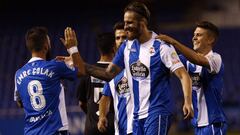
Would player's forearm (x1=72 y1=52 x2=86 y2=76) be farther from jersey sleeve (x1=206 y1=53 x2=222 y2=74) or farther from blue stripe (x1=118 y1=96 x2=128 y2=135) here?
jersey sleeve (x1=206 y1=53 x2=222 y2=74)

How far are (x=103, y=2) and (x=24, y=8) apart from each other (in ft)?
9.62

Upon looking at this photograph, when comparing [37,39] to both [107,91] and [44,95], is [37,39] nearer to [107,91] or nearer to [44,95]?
[44,95]

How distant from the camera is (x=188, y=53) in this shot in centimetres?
751

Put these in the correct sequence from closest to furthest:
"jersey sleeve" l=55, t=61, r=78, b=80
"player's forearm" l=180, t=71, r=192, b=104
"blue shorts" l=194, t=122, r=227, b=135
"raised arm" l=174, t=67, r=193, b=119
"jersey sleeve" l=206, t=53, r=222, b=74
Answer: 1. "raised arm" l=174, t=67, r=193, b=119
2. "player's forearm" l=180, t=71, r=192, b=104
3. "jersey sleeve" l=55, t=61, r=78, b=80
4. "jersey sleeve" l=206, t=53, r=222, b=74
5. "blue shorts" l=194, t=122, r=227, b=135

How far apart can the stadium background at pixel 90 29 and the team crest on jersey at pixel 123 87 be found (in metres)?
9.00

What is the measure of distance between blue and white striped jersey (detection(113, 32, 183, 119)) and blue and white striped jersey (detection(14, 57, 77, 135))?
77 cm

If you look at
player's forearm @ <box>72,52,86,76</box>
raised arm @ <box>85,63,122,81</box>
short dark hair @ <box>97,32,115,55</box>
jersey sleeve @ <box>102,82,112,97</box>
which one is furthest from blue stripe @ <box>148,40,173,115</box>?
short dark hair @ <box>97,32,115,55</box>

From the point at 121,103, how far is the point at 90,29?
14818mm

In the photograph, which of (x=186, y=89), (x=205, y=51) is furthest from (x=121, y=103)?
(x=186, y=89)

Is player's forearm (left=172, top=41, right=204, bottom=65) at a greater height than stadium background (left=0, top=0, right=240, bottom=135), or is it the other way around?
stadium background (left=0, top=0, right=240, bottom=135)

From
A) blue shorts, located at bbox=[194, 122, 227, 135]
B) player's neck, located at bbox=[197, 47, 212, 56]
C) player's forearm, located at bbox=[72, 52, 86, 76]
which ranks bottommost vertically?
blue shorts, located at bbox=[194, 122, 227, 135]

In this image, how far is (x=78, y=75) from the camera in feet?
25.3

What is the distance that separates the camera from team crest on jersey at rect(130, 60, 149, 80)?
7287 mm

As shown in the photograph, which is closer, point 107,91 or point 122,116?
point 122,116
